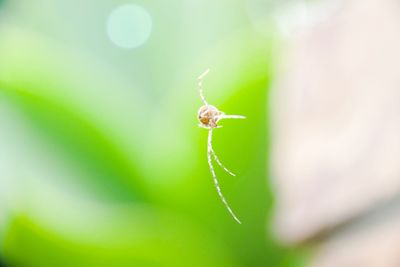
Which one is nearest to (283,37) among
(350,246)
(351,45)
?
(351,45)

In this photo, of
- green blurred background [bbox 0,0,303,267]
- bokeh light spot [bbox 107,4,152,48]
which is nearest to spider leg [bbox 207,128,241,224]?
green blurred background [bbox 0,0,303,267]

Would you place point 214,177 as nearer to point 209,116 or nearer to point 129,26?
point 209,116

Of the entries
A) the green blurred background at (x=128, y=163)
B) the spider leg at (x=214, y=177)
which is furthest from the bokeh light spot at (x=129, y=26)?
the spider leg at (x=214, y=177)

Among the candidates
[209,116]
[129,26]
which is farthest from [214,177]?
[129,26]

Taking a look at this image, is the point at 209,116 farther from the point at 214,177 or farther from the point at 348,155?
the point at 348,155

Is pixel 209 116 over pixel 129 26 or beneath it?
beneath

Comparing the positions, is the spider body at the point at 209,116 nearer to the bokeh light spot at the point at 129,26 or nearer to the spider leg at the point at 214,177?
the spider leg at the point at 214,177

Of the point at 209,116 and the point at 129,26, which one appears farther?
the point at 129,26

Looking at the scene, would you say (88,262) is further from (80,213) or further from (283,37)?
(283,37)
